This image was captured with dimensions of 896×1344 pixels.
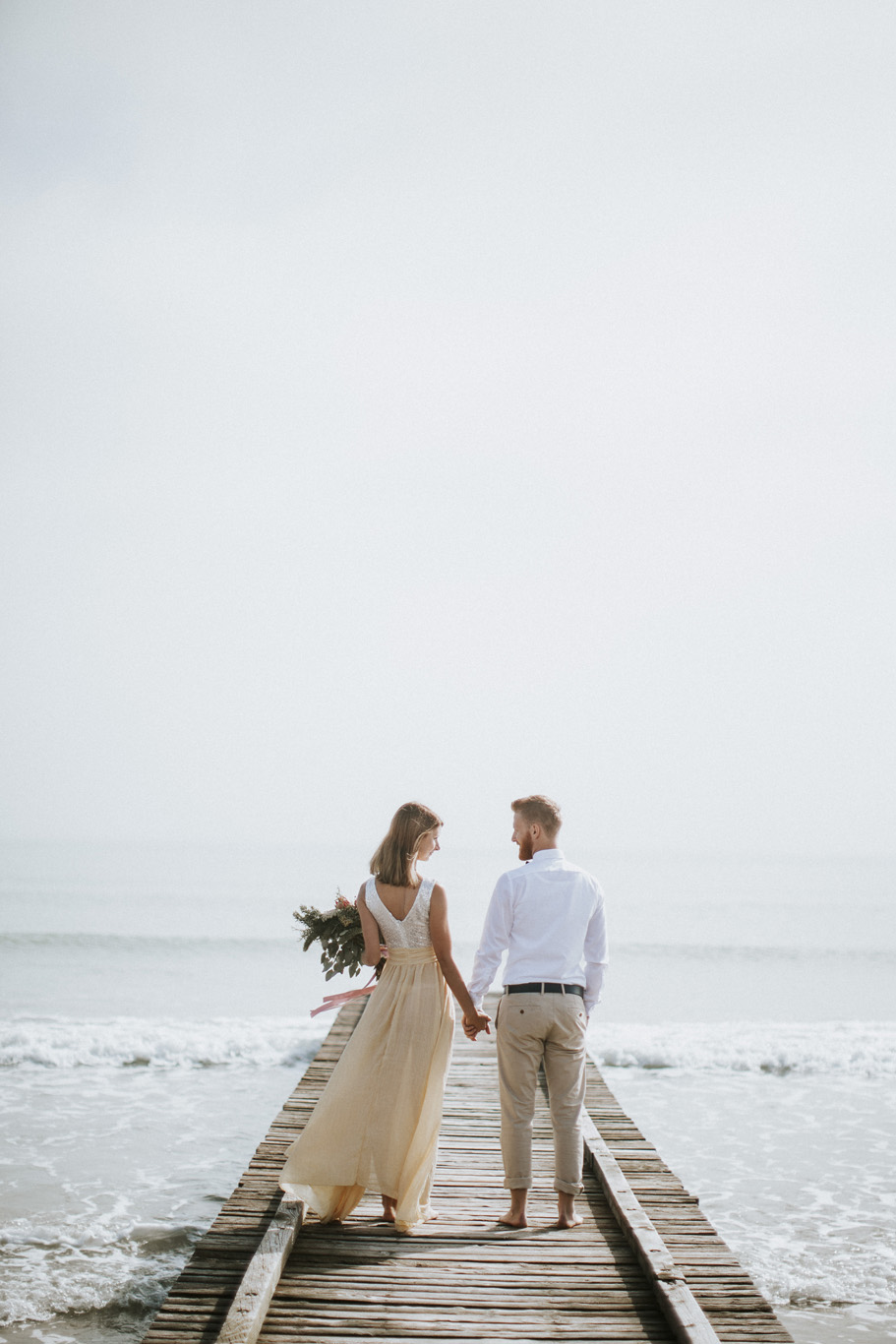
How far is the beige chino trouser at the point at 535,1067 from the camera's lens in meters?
4.63

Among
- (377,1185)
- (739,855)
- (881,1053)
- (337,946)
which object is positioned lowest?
(739,855)

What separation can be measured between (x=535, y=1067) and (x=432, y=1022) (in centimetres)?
56

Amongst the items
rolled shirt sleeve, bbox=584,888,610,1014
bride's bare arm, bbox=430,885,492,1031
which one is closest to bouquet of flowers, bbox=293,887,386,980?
bride's bare arm, bbox=430,885,492,1031

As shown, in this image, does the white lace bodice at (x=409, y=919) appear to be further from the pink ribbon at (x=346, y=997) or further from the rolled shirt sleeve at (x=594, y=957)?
the rolled shirt sleeve at (x=594, y=957)

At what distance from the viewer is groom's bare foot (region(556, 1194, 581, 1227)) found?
4.86m

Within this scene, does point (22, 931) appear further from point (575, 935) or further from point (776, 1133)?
point (575, 935)

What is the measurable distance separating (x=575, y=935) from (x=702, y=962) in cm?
2455

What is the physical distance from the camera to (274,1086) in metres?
12.1

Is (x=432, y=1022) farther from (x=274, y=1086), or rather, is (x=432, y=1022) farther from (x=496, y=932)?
(x=274, y=1086)

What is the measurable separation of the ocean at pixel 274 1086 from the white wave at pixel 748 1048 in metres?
0.06

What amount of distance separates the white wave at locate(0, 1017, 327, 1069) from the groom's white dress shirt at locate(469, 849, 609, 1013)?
32.8ft

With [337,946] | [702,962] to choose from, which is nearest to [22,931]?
[702,962]

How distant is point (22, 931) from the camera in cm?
2919

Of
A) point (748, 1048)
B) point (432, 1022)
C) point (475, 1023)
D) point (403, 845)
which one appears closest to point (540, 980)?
point (475, 1023)
